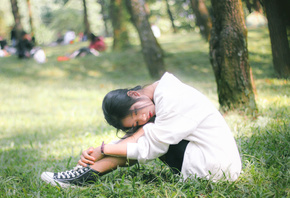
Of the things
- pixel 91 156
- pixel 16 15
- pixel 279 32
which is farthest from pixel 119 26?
pixel 91 156

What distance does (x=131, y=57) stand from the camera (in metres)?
12.2

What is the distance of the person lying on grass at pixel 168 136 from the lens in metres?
A: 2.08

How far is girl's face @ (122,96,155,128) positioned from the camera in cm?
231

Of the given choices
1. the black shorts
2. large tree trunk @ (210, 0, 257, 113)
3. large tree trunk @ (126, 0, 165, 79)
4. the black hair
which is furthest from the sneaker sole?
large tree trunk @ (126, 0, 165, 79)

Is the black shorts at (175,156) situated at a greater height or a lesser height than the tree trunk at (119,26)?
lesser

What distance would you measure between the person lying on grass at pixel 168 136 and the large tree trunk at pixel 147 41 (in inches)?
265

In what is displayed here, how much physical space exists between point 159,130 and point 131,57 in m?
10.3

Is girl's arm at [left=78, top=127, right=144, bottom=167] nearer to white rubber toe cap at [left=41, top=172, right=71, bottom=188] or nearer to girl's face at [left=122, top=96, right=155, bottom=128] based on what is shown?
girl's face at [left=122, top=96, right=155, bottom=128]

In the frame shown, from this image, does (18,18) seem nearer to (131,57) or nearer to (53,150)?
(131,57)

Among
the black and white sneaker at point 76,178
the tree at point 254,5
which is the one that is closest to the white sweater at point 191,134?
the black and white sneaker at point 76,178

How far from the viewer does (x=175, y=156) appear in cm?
226

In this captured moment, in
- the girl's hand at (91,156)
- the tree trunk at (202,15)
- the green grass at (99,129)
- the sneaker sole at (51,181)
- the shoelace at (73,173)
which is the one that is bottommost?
the green grass at (99,129)

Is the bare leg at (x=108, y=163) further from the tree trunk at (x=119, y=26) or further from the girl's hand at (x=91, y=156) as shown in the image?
the tree trunk at (x=119, y=26)

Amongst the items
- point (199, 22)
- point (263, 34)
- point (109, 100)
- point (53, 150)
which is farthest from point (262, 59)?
point (109, 100)
